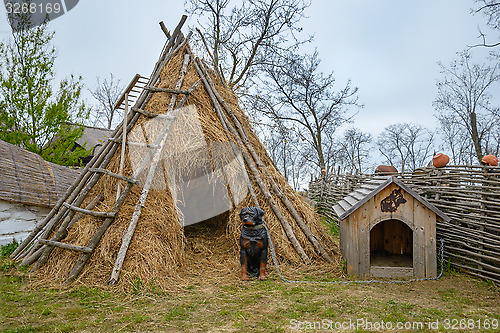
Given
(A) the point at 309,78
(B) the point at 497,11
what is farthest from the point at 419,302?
(A) the point at 309,78

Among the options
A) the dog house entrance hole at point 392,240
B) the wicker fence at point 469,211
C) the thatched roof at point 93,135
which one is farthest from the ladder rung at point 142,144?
the thatched roof at point 93,135

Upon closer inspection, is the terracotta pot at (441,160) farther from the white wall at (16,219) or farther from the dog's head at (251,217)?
the white wall at (16,219)

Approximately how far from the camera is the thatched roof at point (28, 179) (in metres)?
7.21

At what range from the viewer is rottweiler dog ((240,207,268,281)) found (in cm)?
511

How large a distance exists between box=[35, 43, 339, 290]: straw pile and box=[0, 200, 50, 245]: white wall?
103 inches

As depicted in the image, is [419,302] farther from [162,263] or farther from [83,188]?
[83,188]

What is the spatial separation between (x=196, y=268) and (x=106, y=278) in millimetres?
1479

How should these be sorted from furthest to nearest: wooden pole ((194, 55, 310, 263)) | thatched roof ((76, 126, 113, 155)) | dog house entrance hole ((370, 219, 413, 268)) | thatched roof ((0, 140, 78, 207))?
thatched roof ((76, 126, 113, 155))
thatched roof ((0, 140, 78, 207))
dog house entrance hole ((370, 219, 413, 268))
wooden pole ((194, 55, 310, 263))

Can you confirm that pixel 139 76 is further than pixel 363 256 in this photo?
Yes

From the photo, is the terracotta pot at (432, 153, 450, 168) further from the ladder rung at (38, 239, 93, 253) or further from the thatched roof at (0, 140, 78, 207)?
the thatched roof at (0, 140, 78, 207)

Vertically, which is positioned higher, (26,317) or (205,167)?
(205,167)

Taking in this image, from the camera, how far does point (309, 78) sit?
17625 millimetres

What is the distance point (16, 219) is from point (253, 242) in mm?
5504

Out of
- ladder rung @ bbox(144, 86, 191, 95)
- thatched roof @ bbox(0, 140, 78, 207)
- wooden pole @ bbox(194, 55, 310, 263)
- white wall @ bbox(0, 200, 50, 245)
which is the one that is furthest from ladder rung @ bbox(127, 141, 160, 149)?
white wall @ bbox(0, 200, 50, 245)
